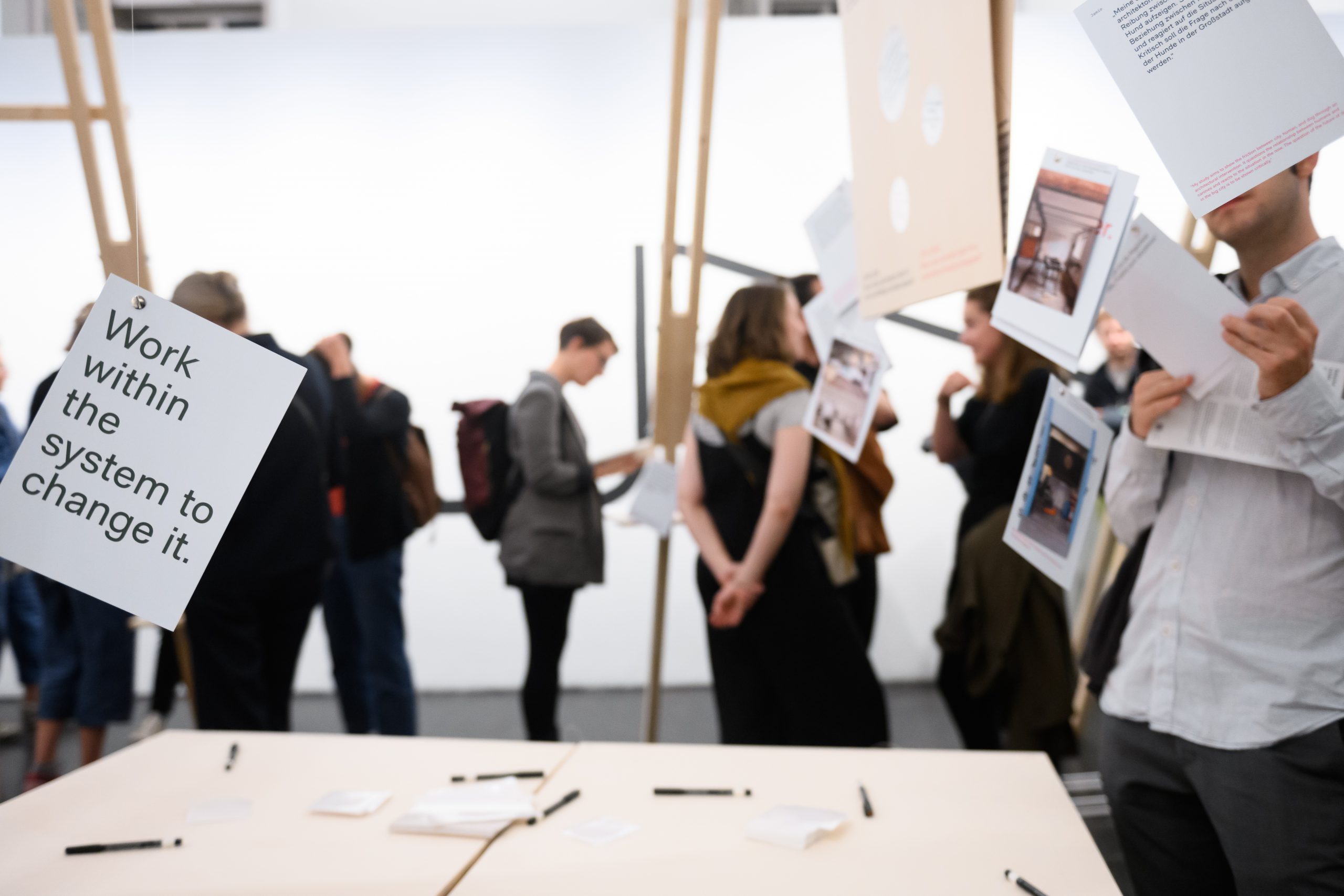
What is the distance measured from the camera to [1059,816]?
4.25 ft

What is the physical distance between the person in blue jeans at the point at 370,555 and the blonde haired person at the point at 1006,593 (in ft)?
5.33

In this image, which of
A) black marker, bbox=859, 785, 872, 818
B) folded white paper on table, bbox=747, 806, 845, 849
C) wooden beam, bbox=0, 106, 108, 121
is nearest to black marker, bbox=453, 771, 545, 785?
folded white paper on table, bbox=747, 806, 845, 849

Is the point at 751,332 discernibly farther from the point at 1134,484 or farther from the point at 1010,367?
the point at 1134,484

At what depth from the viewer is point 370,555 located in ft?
9.78

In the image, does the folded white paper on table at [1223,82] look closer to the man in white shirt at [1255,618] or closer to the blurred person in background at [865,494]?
the man in white shirt at [1255,618]

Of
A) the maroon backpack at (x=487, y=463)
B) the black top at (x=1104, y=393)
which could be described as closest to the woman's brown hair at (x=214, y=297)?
the maroon backpack at (x=487, y=463)

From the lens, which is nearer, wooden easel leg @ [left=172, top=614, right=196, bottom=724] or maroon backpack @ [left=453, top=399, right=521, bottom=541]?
wooden easel leg @ [left=172, top=614, right=196, bottom=724]

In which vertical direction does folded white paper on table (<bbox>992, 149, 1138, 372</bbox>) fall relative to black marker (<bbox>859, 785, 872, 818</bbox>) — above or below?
above

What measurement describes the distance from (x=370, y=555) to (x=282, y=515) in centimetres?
59

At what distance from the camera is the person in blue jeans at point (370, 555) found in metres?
2.96

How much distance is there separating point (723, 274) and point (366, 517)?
1620 mm

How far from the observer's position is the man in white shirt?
111cm

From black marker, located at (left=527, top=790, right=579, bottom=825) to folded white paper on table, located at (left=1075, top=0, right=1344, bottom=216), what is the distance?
104cm

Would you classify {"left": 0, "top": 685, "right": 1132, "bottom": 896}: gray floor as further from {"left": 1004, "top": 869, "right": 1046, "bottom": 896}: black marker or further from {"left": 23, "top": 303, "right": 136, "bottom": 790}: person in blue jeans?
{"left": 1004, "top": 869, "right": 1046, "bottom": 896}: black marker
